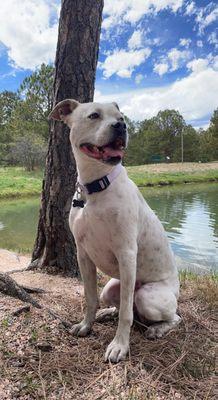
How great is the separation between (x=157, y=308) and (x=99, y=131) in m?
1.55

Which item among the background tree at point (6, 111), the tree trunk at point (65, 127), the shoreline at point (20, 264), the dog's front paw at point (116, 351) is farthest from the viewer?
the background tree at point (6, 111)

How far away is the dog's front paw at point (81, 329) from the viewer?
322 centimetres

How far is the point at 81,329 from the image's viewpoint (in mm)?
3246

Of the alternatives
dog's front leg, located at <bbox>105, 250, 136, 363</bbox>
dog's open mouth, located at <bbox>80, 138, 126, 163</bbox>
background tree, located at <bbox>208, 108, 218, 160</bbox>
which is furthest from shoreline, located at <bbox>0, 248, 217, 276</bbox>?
background tree, located at <bbox>208, 108, 218, 160</bbox>

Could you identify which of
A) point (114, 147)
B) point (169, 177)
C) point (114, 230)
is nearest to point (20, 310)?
point (114, 230)

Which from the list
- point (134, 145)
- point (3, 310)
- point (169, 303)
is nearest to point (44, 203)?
Answer: point (3, 310)

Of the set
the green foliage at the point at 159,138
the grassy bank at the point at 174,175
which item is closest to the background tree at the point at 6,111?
the green foliage at the point at 159,138

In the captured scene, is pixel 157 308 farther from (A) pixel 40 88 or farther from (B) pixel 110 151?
(A) pixel 40 88

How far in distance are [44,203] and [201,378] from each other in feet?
10.6

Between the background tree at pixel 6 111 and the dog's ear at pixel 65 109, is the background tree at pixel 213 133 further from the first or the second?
the dog's ear at pixel 65 109

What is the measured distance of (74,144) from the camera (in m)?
3.12

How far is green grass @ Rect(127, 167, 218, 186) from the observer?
120 ft

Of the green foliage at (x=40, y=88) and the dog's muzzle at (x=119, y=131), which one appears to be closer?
the dog's muzzle at (x=119, y=131)

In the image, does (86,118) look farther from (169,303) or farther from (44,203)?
(44,203)
